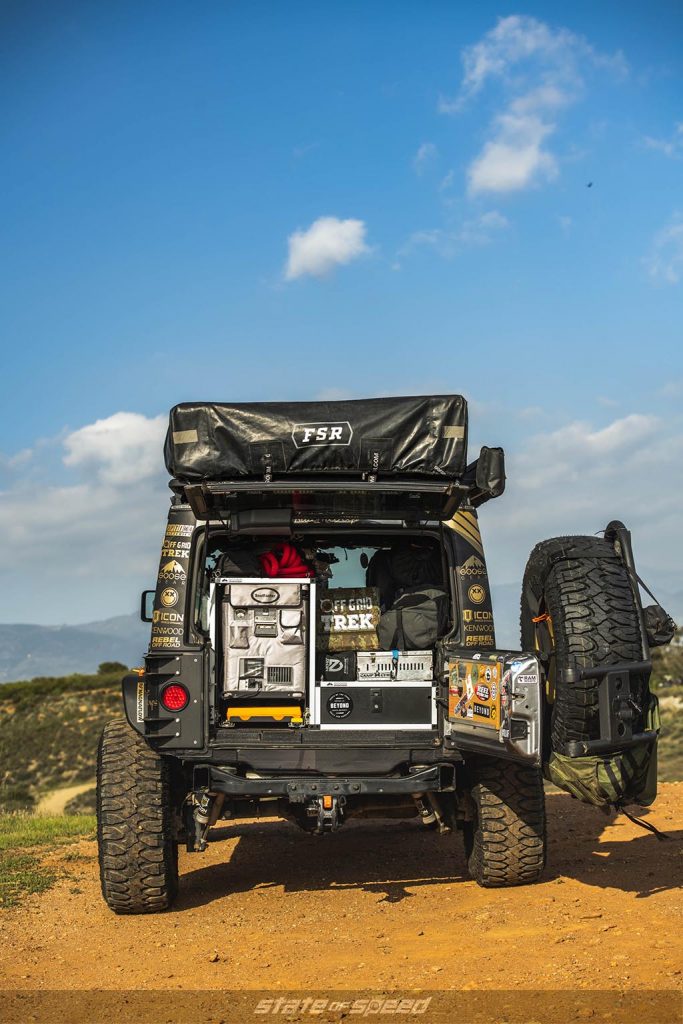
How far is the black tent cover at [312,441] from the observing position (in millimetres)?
6547

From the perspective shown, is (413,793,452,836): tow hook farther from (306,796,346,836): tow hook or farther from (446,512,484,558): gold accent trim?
(446,512,484,558): gold accent trim

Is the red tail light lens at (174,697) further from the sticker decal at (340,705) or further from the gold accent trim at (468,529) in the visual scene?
the gold accent trim at (468,529)

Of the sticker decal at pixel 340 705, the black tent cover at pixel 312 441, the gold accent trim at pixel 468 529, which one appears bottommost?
the sticker decal at pixel 340 705

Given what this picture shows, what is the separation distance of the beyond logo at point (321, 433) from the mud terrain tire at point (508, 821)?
2.21m

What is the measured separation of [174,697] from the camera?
21.7 ft

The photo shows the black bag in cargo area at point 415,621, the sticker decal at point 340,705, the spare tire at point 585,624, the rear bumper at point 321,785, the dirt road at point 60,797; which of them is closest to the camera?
the spare tire at point 585,624

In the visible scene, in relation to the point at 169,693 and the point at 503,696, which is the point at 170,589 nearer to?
the point at 169,693

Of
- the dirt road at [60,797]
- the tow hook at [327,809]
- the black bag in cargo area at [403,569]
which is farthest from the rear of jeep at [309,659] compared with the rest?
the dirt road at [60,797]

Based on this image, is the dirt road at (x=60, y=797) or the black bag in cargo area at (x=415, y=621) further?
the dirt road at (x=60, y=797)

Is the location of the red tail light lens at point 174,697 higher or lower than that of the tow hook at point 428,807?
higher

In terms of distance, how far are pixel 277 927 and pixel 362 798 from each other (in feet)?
3.02

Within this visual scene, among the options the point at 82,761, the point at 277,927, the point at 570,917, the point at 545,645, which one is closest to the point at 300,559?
the point at 545,645

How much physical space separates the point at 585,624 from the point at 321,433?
1.95 metres

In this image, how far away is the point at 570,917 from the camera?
19.5 ft
